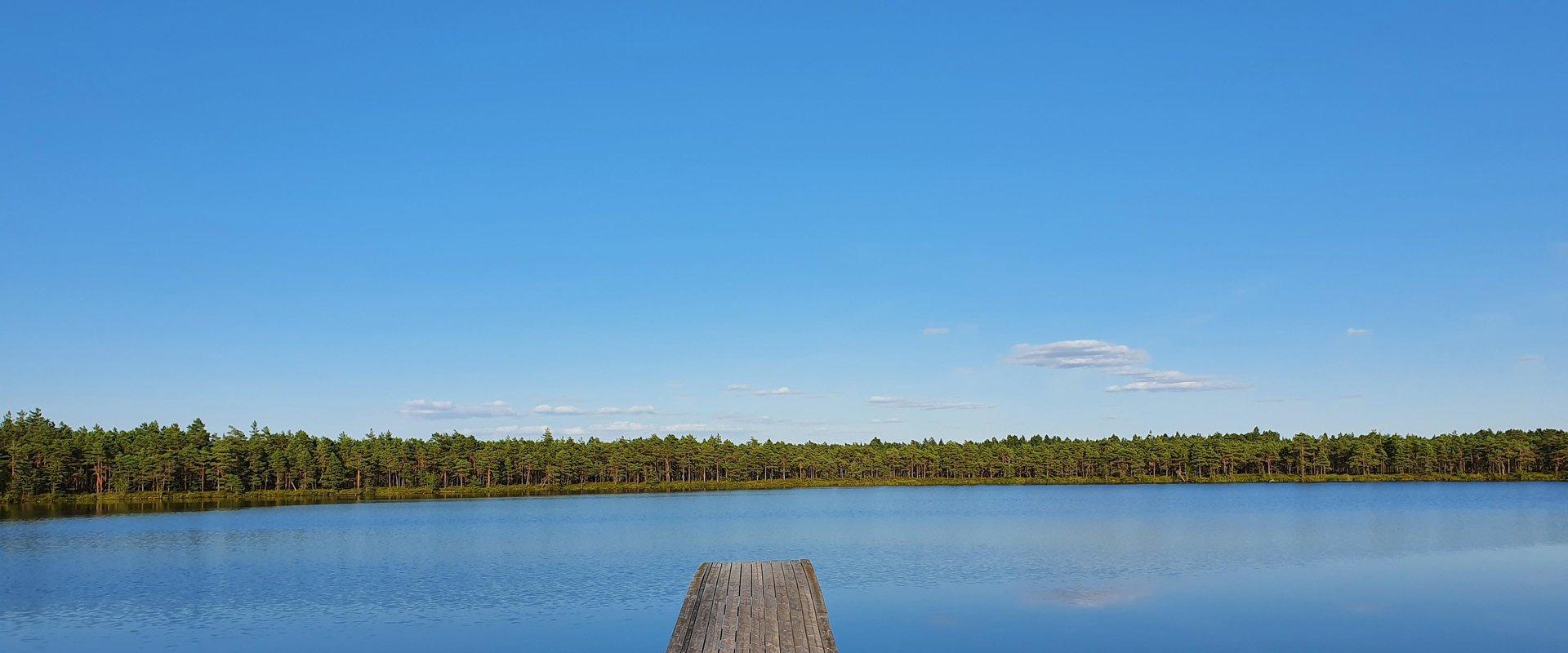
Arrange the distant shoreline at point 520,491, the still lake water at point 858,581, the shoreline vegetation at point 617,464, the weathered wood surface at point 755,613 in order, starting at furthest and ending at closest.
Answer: the shoreline vegetation at point 617,464 < the distant shoreline at point 520,491 < the still lake water at point 858,581 < the weathered wood surface at point 755,613

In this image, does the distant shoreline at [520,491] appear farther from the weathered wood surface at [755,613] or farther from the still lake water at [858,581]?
the weathered wood surface at [755,613]

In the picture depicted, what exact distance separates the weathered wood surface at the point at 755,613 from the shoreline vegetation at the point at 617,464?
261ft

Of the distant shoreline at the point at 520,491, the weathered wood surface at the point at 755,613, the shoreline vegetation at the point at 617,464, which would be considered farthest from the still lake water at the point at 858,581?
the shoreline vegetation at the point at 617,464

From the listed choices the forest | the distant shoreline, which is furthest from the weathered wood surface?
the forest

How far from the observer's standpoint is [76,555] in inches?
1769

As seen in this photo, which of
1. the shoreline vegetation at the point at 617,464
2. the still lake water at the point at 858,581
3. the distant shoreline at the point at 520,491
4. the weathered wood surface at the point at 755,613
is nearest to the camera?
the weathered wood surface at the point at 755,613

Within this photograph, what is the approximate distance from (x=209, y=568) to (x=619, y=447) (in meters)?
113

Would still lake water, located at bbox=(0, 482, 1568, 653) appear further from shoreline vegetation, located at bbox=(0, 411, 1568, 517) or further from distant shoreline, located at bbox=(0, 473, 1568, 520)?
shoreline vegetation, located at bbox=(0, 411, 1568, 517)

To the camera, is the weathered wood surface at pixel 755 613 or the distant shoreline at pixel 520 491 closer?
the weathered wood surface at pixel 755 613

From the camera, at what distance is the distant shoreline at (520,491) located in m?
90.8

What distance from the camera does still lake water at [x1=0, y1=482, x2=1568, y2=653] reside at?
2486cm

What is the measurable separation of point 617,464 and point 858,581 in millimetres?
116287

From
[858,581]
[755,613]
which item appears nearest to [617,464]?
[858,581]

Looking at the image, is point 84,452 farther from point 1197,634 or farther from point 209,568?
point 1197,634
